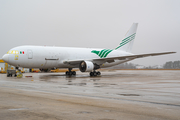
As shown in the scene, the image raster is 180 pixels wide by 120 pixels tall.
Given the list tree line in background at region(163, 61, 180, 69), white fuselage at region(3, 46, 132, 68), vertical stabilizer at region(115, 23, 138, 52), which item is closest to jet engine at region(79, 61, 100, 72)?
white fuselage at region(3, 46, 132, 68)

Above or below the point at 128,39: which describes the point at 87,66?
below

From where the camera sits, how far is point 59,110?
5551 mm

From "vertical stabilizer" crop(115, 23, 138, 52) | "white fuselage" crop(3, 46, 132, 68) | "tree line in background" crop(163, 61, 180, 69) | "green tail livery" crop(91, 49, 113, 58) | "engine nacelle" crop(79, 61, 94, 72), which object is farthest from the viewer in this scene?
"tree line in background" crop(163, 61, 180, 69)

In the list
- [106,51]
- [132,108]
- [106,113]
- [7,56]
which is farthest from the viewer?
[106,51]

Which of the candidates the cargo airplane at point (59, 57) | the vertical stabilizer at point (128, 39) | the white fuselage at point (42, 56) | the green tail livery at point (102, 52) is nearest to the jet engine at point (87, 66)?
the cargo airplane at point (59, 57)

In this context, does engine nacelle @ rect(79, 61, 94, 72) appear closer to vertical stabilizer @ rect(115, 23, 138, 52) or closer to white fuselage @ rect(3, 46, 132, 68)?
white fuselage @ rect(3, 46, 132, 68)

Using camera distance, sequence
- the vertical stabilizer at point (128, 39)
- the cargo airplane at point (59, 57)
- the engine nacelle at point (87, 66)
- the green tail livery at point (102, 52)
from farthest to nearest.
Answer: the vertical stabilizer at point (128, 39)
the green tail livery at point (102, 52)
the engine nacelle at point (87, 66)
the cargo airplane at point (59, 57)

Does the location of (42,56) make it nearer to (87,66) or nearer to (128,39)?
(87,66)

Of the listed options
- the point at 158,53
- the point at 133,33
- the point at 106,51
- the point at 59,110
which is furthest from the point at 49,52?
the point at 59,110

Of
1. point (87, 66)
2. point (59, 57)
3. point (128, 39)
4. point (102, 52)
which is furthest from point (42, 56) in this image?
point (128, 39)

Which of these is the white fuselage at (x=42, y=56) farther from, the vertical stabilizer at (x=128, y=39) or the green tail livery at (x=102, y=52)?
the vertical stabilizer at (x=128, y=39)

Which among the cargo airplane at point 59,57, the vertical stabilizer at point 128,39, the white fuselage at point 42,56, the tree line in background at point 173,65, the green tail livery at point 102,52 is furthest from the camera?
the tree line in background at point 173,65

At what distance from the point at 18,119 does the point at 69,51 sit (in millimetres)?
22465

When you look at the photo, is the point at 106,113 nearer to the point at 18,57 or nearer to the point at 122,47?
the point at 18,57
